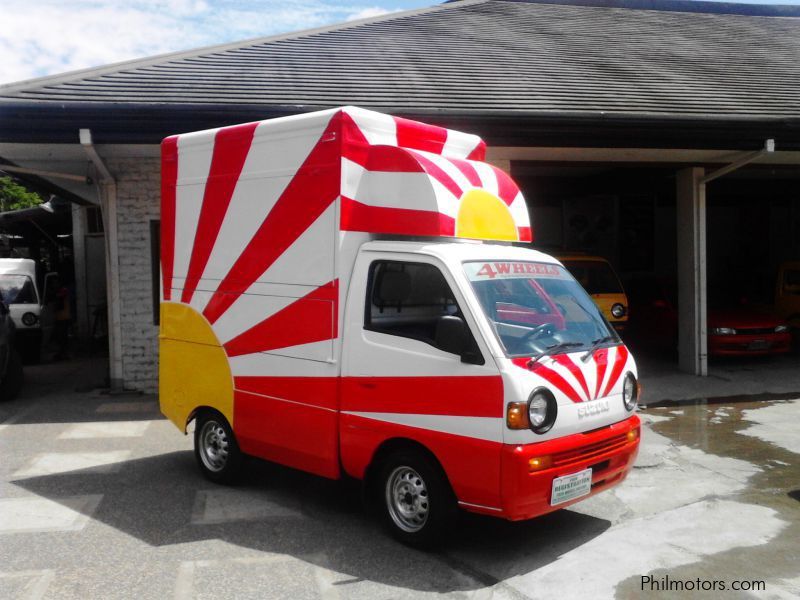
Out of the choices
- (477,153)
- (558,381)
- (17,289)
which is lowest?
(558,381)

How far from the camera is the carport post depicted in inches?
450

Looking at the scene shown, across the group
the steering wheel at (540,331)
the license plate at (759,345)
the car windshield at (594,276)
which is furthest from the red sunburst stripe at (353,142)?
the license plate at (759,345)

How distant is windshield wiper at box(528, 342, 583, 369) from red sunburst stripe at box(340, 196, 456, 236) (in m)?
0.98

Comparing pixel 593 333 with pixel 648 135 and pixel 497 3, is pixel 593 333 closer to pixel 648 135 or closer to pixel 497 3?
pixel 648 135

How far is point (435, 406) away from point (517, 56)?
364 inches

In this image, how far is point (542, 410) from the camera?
179 inches

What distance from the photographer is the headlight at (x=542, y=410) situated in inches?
176

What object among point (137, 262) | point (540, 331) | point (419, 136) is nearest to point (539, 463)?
point (540, 331)

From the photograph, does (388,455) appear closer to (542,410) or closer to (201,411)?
(542,410)

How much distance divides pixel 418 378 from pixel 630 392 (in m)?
1.53

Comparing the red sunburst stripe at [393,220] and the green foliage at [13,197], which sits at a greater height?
the green foliage at [13,197]

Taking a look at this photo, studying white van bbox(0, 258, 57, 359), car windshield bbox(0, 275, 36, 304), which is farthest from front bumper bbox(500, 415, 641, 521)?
car windshield bbox(0, 275, 36, 304)

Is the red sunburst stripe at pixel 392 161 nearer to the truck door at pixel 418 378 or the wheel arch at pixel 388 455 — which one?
the truck door at pixel 418 378

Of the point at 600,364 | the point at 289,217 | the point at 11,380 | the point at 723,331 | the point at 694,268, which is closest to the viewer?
the point at 600,364
